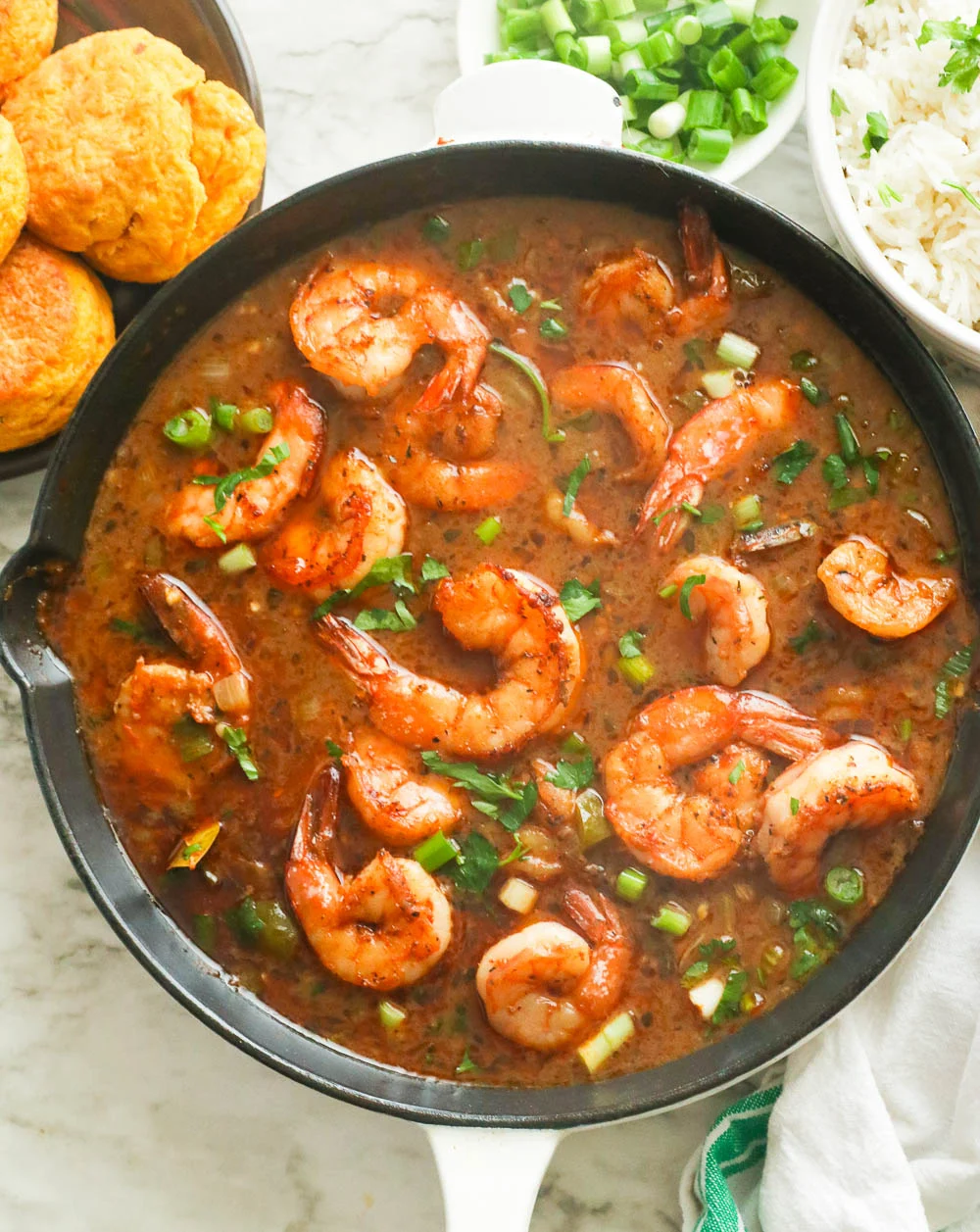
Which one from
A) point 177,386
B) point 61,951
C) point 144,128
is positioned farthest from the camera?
point 61,951

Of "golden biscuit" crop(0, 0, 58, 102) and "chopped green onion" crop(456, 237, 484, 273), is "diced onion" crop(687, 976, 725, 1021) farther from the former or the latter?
"golden biscuit" crop(0, 0, 58, 102)

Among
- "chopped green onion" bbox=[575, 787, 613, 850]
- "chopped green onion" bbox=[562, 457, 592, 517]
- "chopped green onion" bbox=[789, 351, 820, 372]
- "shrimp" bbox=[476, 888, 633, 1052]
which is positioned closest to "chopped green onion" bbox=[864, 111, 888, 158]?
"chopped green onion" bbox=[789, 351, 820, 372]

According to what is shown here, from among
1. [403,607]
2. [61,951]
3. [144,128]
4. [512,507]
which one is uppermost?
[144,128]

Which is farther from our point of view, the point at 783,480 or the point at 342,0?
the point at 342,0

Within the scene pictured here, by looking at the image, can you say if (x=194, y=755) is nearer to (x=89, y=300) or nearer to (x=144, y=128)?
(x=89, y=300)

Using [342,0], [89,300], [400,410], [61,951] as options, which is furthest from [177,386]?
[61,951]

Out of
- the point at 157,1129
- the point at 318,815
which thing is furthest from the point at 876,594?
the point at 157,1129
